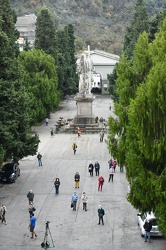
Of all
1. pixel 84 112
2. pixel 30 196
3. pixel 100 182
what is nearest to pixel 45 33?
pixel 84 112

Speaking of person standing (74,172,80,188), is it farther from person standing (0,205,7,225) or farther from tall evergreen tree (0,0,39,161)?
person standing (0,205,7,225)

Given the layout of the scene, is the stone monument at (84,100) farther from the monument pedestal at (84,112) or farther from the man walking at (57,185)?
the man walking at (57,185)

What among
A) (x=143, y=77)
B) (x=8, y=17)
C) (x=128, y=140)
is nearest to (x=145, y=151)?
(x=128, y=140)

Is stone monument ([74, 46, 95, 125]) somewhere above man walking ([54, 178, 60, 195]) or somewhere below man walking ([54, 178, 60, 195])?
above

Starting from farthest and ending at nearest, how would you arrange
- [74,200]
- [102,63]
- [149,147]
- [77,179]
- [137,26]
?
[102,63] → [137,26] → [77,179] → [74,200] → [149,147]

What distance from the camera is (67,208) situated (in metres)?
28.5

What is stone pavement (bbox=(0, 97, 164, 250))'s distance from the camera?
929 inches

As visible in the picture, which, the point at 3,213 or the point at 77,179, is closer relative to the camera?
the point at 3,213

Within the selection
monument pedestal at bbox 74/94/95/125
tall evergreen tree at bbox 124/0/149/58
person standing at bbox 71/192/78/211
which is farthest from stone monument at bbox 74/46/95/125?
person standing at bbox 71/192/78/211

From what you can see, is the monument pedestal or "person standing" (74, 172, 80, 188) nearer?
"person standing" (74, 172, 80, 188)

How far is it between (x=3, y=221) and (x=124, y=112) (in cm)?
718

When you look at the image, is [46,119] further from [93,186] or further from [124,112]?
[124,112]

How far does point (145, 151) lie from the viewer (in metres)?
19.7

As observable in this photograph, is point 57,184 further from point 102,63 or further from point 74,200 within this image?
point 102,63
